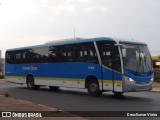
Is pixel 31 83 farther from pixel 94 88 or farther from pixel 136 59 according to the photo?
pixel 136 59

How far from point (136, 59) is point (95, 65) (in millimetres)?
2409

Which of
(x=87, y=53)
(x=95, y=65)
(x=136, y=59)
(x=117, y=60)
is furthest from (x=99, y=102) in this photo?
(x=87, y=53)

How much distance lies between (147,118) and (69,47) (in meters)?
11.3

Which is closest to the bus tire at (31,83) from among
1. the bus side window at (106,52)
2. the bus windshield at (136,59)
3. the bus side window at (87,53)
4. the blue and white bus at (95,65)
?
the blue and white bus at (95,65)

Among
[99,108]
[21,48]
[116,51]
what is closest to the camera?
[99,108]

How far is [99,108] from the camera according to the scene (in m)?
14.8

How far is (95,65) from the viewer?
20.5 metres

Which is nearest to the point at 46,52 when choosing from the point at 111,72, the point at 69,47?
the point at 69,47

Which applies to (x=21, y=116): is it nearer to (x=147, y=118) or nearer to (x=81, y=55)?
(x=147, y=118)

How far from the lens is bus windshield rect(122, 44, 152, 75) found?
1903 centimetres

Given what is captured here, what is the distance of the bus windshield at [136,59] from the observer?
1903 cm

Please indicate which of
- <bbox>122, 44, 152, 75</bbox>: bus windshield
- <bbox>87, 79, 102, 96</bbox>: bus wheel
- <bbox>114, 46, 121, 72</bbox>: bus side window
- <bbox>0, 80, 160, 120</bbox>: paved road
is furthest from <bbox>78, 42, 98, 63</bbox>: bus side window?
<bbox>0, 80, 160, 120</bbox>: paved road

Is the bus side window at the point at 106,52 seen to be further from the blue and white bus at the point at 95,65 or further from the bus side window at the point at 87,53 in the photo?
the bus side window at the point at 87,53

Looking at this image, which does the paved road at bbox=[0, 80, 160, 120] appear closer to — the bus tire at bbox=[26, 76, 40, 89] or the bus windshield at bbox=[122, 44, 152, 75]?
the bus windshield at bbox=[122, 44, 152, 75]
